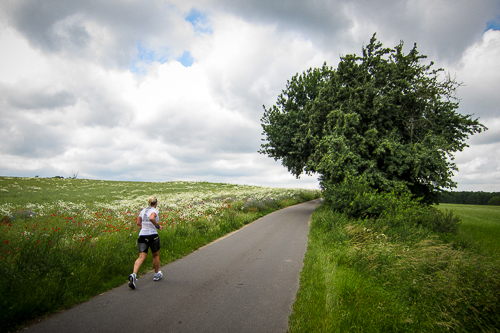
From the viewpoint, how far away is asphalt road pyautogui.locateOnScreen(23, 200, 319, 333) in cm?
416

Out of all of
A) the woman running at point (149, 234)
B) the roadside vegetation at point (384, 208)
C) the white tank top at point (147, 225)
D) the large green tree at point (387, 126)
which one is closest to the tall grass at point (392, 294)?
the roadside vegetation at point (384, 208)

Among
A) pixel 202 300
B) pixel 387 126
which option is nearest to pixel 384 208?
pixel 387 126

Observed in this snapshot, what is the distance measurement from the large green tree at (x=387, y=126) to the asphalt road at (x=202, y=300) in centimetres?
1091

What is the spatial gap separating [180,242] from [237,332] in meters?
6.10

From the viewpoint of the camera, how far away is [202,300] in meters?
5.15

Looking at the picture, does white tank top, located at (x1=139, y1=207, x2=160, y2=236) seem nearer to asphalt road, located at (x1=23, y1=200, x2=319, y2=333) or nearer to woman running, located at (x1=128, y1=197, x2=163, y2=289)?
woman running, located at (x1=128, y1=197, x2=163, y2=289)

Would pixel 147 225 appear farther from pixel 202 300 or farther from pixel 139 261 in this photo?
pixel 202 300

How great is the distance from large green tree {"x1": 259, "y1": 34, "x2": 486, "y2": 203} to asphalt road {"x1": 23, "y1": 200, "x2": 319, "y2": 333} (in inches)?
429

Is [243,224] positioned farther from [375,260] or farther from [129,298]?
[129,298]

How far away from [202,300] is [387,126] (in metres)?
19.6

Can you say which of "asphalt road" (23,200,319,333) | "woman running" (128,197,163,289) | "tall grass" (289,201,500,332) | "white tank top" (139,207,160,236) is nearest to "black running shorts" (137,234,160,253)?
"woman running" (128,197,163,289)

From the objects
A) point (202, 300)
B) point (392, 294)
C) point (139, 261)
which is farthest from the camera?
point (139, 261)

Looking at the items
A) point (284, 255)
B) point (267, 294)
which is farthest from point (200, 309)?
point (284, 255)

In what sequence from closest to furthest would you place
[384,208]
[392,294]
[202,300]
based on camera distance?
[202,300] < [392,294] < [384,208]
